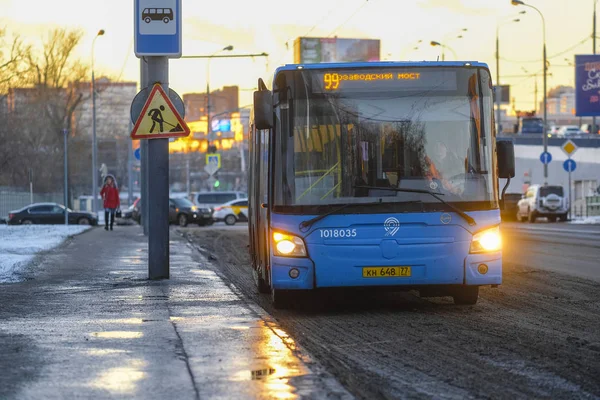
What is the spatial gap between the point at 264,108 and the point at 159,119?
388cm

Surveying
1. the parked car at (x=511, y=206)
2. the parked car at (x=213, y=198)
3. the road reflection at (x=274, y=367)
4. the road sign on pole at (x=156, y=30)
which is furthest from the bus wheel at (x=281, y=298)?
the parked car at (x=213, y=198)

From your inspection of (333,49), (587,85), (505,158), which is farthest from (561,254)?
(333,49)

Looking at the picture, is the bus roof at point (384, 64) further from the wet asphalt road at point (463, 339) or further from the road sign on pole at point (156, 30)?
the road sign on pole at point (156, 30)

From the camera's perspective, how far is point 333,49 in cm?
11912

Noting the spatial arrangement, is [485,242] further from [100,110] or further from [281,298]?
[100,110]

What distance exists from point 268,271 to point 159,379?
5623 mm

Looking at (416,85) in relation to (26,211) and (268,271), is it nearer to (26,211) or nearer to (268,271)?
(268,271)

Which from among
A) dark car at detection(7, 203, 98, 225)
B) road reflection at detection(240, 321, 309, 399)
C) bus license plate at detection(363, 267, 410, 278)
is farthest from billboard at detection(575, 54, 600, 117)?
road reflection at detection(240, 321, 309, 399)

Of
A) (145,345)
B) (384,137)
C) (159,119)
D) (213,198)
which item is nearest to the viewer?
(145,345)

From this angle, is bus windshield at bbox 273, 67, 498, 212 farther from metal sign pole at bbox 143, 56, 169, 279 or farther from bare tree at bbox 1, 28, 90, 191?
bare tree at bbox 1, 28, 90, 191

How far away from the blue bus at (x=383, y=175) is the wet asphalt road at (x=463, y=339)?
53 cm

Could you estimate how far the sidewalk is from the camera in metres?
6.87

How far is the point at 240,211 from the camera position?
57.9 metres

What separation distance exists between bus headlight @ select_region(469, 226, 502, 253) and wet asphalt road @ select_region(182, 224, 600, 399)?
25.1 inches
